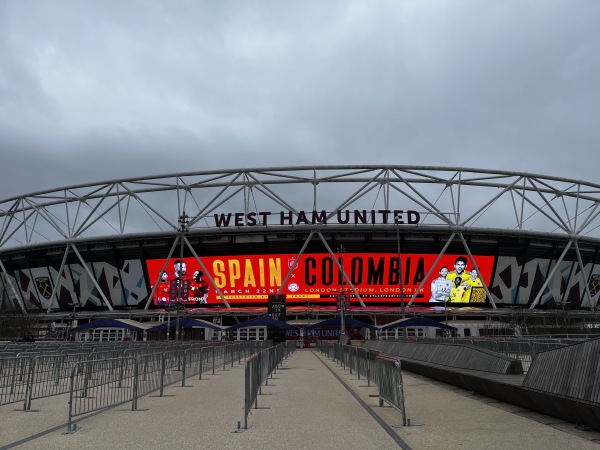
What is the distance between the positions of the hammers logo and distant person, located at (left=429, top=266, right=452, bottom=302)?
193 ft

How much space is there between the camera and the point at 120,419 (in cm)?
1051

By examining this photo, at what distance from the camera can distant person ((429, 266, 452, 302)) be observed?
7062 cm

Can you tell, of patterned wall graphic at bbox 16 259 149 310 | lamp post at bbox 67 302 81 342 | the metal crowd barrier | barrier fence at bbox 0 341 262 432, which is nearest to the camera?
the metal crowd barrier

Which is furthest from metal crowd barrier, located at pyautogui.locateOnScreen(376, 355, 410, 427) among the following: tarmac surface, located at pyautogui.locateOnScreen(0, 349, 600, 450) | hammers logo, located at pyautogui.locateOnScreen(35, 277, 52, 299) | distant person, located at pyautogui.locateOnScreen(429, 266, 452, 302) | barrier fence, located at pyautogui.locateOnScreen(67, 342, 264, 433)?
hammers logo, located at pyautogui.locateOnScreen(35, 277, 52, 299)

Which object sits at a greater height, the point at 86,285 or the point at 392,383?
the point at 86,285

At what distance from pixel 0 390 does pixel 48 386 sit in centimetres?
241

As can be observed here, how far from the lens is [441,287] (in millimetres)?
70875

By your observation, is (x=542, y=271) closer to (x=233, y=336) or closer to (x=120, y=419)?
(x=233, y=336)

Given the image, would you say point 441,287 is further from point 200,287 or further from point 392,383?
point 392,383

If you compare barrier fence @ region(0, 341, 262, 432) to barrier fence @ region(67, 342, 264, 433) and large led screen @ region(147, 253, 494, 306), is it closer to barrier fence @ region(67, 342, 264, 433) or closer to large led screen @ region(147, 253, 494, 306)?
barrier fence @ region(67, 342, 264, 433)

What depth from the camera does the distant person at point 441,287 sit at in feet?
232

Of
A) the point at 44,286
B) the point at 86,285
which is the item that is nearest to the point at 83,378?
the point at 86,285

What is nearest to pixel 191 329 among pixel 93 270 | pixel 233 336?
pixel 233 336

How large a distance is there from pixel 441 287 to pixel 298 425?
64337 mm
